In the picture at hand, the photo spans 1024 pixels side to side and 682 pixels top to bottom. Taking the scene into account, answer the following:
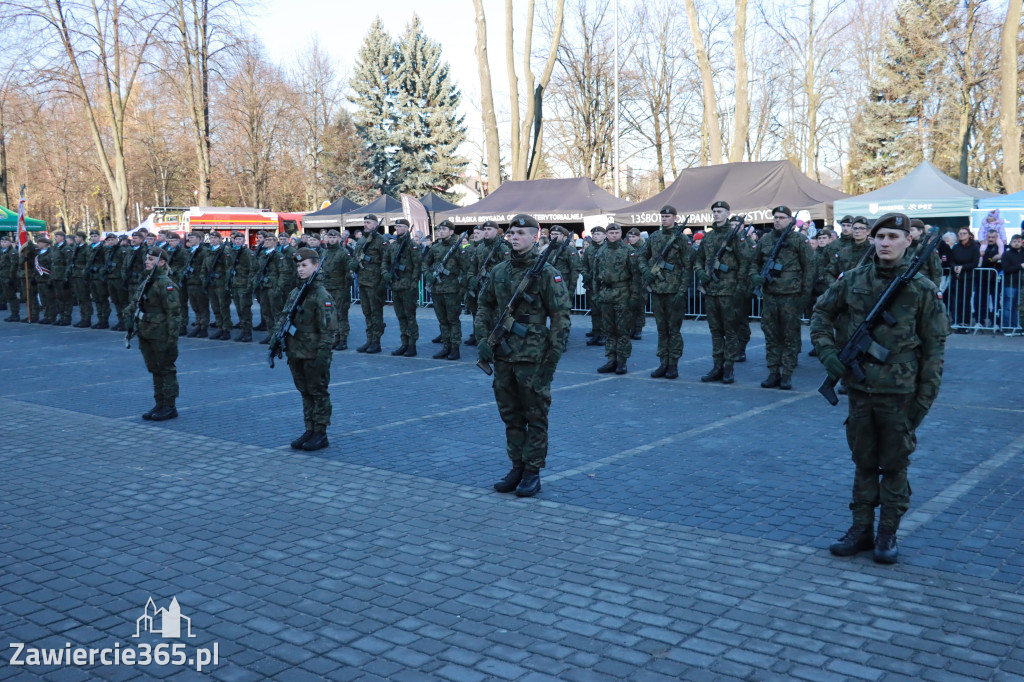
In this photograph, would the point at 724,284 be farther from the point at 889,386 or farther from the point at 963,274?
the point at 963,274

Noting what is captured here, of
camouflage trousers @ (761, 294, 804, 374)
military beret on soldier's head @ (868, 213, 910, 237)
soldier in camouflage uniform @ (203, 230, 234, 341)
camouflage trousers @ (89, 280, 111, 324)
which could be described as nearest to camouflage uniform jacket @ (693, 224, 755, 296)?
camouflage trousers @ (761, 294, 804, 374)

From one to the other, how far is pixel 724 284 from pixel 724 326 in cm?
53

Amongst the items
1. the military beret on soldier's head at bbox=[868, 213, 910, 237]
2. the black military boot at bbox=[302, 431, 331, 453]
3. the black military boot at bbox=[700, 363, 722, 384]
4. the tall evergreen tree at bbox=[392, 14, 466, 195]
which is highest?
the tall evergreen tree at bbox=[392, 14, 466, 195]

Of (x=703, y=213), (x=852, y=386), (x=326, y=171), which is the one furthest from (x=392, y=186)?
(x=852, y=386)

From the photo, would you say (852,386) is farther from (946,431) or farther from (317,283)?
(317,283)

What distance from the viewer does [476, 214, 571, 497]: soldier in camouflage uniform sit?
6.54 meters

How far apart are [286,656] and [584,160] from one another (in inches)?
1838

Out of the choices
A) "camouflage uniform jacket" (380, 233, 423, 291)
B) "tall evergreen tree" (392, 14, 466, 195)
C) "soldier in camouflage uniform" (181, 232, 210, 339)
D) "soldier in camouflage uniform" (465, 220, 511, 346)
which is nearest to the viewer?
"soldier in camouflage uniform" (465, 220, 511, 346)

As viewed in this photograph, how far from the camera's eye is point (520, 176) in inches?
1262

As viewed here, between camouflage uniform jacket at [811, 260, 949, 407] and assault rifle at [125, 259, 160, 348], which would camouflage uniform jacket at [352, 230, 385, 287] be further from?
camouflage uniform jacket at [811, 260, 949, 407]

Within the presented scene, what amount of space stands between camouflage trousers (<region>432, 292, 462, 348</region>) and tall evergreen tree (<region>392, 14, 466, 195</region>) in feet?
119

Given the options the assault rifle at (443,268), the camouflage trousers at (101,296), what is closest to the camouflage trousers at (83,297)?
the camouflage trousers at (101,296)

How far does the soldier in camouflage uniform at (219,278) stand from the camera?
17.2m

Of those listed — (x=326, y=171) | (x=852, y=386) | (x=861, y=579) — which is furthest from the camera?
(x=326, y=171)
